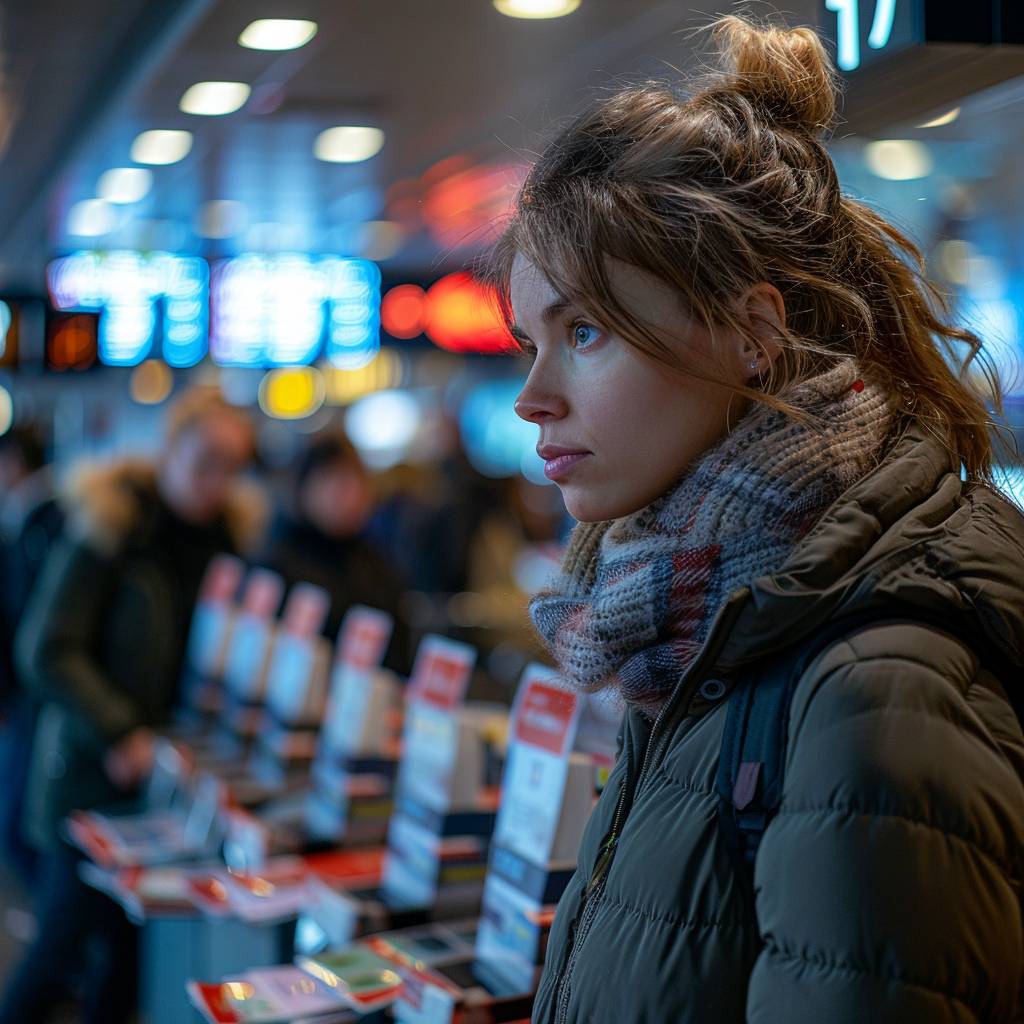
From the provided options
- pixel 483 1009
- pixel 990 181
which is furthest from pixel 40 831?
pixel 990 181

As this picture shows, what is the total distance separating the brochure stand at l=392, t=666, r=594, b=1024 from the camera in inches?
66.9

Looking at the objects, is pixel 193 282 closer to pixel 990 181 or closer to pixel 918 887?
pixel 990 181

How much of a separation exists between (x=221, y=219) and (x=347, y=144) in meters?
1.72

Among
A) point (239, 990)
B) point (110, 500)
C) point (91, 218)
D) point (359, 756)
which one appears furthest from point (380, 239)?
point (239, 990)

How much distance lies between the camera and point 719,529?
107 centimetres

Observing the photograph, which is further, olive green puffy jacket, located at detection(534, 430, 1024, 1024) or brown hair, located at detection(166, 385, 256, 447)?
brown hair, located at detection(166, 385, 256, 447)

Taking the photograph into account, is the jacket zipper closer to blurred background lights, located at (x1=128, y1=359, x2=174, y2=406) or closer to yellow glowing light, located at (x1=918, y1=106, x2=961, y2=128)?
yellow glowing light, located at (x1=918, y1=106, x2=961, y2=128)

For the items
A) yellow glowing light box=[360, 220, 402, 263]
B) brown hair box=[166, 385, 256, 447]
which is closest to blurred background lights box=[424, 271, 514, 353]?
yellow glowing light box=[360, 220, 402, 263]

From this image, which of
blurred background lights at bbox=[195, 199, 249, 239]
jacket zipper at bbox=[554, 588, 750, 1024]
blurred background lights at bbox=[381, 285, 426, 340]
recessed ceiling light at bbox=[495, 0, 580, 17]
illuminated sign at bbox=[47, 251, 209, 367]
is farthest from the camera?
blurred background lights at bbox=[381, 285, 426, 340]

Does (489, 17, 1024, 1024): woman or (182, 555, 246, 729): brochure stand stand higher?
(489, 17, 1024, 1024): woman

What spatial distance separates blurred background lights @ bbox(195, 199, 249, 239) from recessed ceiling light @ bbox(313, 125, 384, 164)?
40.7 inches

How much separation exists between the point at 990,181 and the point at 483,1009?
3326 mm

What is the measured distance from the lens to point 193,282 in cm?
629

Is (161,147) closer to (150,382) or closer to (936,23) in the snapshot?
(936,23)
